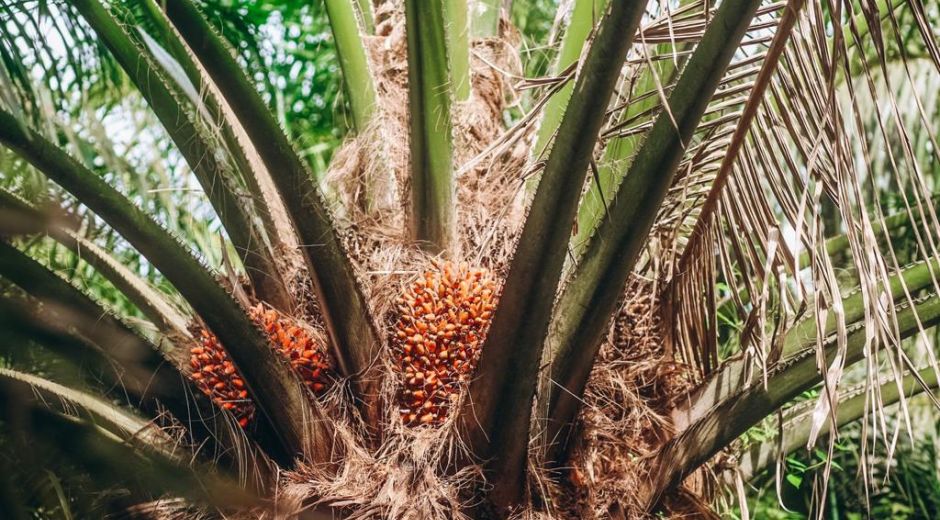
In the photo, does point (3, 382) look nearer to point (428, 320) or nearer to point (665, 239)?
point (428, 320)

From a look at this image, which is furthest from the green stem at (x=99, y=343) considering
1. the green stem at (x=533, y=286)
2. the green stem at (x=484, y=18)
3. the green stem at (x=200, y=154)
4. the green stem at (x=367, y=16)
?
the green stem at (x=484, y=18)

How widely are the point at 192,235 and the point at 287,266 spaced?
14.9 inches

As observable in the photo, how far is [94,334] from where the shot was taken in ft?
6.59

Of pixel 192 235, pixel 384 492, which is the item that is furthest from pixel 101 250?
pixel 384 492

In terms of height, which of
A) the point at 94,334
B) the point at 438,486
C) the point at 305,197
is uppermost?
the point at 305,197

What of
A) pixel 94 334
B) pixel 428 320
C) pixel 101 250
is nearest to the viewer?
pixel 94 334

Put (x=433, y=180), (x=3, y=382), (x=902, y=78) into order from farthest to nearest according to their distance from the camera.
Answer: (x=902, y=78), (x=433, y=180), (x=3, y=382)

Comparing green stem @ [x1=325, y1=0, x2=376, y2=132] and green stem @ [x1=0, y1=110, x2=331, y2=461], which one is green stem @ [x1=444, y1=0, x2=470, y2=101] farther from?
green stem @ [x1=0, y1=110, x2=331, y2=461]

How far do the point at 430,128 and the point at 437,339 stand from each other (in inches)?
19.7

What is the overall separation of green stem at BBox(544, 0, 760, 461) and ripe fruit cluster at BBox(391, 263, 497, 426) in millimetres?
215

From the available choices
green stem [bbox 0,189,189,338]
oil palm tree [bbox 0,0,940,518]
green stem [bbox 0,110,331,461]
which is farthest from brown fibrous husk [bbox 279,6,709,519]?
green stem [bbox 0,189,189,338]

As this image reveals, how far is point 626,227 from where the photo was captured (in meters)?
1.87

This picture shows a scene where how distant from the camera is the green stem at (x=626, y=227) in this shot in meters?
1.68

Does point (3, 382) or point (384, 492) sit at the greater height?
point (3, 382)
